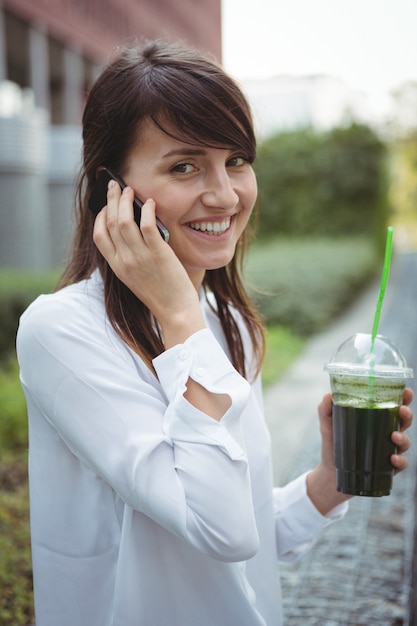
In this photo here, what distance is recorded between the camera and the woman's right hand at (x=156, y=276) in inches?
56.0

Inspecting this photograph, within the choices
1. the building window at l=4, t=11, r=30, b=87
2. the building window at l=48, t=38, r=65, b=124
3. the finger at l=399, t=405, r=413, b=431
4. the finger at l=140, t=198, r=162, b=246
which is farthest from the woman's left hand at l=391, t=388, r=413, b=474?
the building window at l=48, t=38, r=65, b=124

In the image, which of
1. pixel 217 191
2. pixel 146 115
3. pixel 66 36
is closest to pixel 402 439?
pixel 217 191

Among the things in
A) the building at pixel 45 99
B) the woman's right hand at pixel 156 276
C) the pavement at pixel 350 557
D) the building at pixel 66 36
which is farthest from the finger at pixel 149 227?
the building at pixel 66 36

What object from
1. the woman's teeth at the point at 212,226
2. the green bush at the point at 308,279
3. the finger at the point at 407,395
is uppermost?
the woman's teeth at the point at 212,226

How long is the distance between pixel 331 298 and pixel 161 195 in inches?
462

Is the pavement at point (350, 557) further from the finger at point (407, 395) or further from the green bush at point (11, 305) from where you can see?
the green bush at point (11, 305)

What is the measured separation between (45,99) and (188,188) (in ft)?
41.8

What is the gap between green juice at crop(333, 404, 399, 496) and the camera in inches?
58.7

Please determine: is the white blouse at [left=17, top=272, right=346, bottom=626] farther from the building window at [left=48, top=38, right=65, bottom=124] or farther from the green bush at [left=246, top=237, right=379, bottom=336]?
the building window at [left=48, top=38, right=65, bottom=124]

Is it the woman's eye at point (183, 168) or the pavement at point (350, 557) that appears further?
the pavement at point (350, 557)

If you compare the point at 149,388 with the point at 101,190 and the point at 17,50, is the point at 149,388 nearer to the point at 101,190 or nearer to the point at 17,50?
the point at 101,190

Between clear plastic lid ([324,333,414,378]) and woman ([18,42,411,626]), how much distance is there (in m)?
0.10

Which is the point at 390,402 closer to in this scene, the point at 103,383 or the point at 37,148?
the point at 103,383

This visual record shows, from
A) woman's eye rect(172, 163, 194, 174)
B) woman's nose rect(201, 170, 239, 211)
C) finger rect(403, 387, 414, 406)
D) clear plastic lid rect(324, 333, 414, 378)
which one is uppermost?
woman's eye rect(172, 163, 194, 174)
